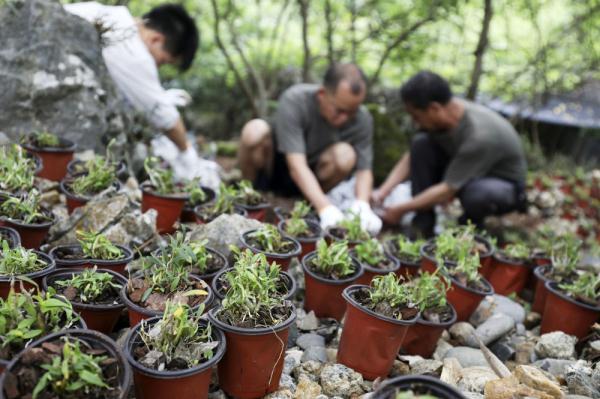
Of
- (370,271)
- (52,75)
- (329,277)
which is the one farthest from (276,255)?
(52,75)

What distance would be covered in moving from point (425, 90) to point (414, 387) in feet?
9.70

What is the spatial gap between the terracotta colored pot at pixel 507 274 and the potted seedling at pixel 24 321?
8.43ft

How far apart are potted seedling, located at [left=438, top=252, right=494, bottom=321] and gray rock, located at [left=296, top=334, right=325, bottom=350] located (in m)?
0.75

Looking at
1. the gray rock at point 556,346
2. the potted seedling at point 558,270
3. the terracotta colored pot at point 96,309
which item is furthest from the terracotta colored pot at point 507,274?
the terracotta colored pot at point 96,309

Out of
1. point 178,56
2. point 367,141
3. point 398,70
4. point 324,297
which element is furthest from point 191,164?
point 398,70

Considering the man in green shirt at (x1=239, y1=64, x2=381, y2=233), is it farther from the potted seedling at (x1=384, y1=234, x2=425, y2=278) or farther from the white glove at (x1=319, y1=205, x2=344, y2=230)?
the potted seedling at (x1=384, y1=234, x2=425, y2=278)

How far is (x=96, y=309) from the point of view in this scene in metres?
1.75

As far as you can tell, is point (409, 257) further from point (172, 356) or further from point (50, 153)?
point (50, 153)

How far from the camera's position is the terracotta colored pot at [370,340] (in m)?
1.89

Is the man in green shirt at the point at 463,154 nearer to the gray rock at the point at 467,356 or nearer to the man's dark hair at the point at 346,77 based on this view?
the man's dark hair at the point at 346,77

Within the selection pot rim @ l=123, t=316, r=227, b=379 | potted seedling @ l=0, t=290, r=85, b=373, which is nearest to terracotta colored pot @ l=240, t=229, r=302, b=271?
pot rim @ l=123, t=316, r=227, b=379

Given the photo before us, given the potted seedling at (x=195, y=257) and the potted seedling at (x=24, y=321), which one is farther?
the potted seedling at (x=195, y=257)

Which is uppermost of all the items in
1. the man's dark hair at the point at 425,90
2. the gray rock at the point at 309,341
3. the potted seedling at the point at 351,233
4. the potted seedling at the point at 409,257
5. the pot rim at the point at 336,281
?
the man's dark hair at the point at 425,90

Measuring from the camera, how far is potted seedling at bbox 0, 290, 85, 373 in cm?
136
